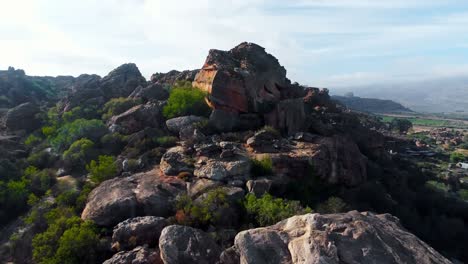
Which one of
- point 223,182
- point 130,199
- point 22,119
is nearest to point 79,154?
point 130,199

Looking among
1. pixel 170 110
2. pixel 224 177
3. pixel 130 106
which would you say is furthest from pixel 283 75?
pixel 224 177

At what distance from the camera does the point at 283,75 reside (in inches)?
1677

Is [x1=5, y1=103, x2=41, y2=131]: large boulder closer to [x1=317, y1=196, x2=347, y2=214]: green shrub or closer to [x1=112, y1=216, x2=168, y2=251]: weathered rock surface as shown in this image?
[x1=112, y1=216, x2=168, y2=251]: weathered rock surface

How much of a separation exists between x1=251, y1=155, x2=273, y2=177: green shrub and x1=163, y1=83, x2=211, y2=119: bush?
11.6m

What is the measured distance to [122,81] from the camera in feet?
182

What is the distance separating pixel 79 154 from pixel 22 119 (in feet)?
55.5

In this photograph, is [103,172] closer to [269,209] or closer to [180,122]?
[180,122]

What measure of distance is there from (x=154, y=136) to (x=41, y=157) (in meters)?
10.8

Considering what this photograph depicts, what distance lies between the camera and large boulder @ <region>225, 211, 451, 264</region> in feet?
37.6

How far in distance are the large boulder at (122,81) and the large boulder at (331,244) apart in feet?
135

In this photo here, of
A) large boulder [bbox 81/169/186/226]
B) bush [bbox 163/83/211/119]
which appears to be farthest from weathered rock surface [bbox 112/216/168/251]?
bush [bbox 163/83/211/119]

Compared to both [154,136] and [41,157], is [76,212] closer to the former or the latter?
[154,136]

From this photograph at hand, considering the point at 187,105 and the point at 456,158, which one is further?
the point at 456,158

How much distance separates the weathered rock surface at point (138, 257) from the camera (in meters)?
15.3
